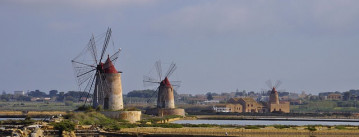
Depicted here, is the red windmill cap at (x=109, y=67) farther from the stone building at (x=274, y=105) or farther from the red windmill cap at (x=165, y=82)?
the stone building at (x=274, y=105)

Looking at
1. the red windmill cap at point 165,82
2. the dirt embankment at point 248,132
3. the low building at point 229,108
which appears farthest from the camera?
the low building at point 229,108

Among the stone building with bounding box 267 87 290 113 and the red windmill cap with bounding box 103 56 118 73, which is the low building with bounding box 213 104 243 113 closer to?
the stone building with bounding box 267 87 290 113

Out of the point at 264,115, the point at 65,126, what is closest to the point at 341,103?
the point at 264,115

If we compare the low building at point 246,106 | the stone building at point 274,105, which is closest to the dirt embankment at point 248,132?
the stone building at point 274,105

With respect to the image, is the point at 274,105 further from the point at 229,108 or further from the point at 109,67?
the point at 109,67

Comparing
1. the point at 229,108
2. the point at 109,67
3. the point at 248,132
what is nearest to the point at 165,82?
the point at 109,67

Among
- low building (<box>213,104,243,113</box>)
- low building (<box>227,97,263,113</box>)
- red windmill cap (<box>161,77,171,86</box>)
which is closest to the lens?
red windmill cap (<box>161,77,171,86</box>)

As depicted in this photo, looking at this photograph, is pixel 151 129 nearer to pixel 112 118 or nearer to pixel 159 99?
pixel 112 118

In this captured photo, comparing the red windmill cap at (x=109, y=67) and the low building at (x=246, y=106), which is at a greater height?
the red windmill cap at (x=109, y=67)

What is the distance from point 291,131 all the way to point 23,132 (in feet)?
60.9

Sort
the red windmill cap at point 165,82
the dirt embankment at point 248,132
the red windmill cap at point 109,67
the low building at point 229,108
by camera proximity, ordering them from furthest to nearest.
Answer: the low building at point 229,108
the red windmill cap at point 165,82
the red windmill cap at point 109,67
the dirt embankment at point 248,132

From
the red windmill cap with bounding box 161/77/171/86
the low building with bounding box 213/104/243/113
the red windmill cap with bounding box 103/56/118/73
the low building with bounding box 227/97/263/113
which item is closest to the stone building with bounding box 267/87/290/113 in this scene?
the low building with bounding box 227/97/263/113

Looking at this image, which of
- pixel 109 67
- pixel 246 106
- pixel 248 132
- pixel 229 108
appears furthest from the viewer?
pixel 246 106

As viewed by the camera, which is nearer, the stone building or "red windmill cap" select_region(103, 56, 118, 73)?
"red windmill cap" select_region(103, 56, 118, 73)
